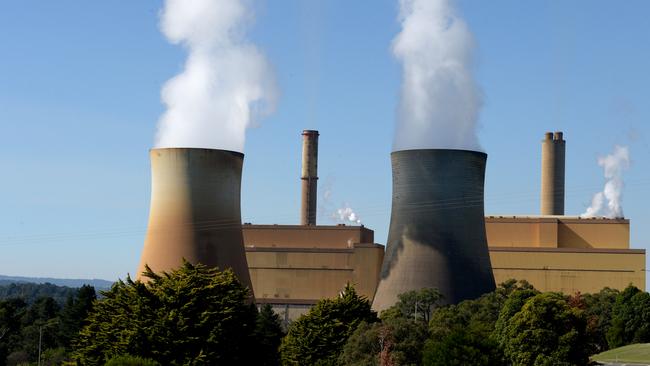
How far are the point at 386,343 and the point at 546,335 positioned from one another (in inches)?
261

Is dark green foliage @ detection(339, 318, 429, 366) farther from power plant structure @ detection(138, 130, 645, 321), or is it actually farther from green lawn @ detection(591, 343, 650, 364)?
green lawn @ detection(591, 343, 650, 364)

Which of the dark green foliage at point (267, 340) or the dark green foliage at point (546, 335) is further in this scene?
the dark green foliage at point (546, 335)

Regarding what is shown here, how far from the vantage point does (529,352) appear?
111ft

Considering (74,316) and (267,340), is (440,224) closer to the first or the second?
(267,340)

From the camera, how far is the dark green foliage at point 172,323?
1158 inches

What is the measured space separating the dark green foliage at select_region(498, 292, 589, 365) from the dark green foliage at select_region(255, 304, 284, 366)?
764 cm

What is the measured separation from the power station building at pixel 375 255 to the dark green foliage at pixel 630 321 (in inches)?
424

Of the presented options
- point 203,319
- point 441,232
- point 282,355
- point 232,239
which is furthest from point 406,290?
point 203,319

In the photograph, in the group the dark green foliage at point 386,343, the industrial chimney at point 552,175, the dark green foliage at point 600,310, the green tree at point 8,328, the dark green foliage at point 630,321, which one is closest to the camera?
the dark green foliage at point 386,343

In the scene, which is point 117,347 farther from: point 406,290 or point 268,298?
point 268,298

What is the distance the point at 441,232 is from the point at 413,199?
1.95 meters

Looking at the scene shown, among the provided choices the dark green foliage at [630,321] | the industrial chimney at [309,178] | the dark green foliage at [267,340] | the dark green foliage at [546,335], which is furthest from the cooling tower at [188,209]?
the industrial chimney at [309,178]

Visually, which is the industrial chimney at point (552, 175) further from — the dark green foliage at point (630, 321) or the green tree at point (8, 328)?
the green tree at point (8, 328)

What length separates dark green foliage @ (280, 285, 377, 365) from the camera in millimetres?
33688
